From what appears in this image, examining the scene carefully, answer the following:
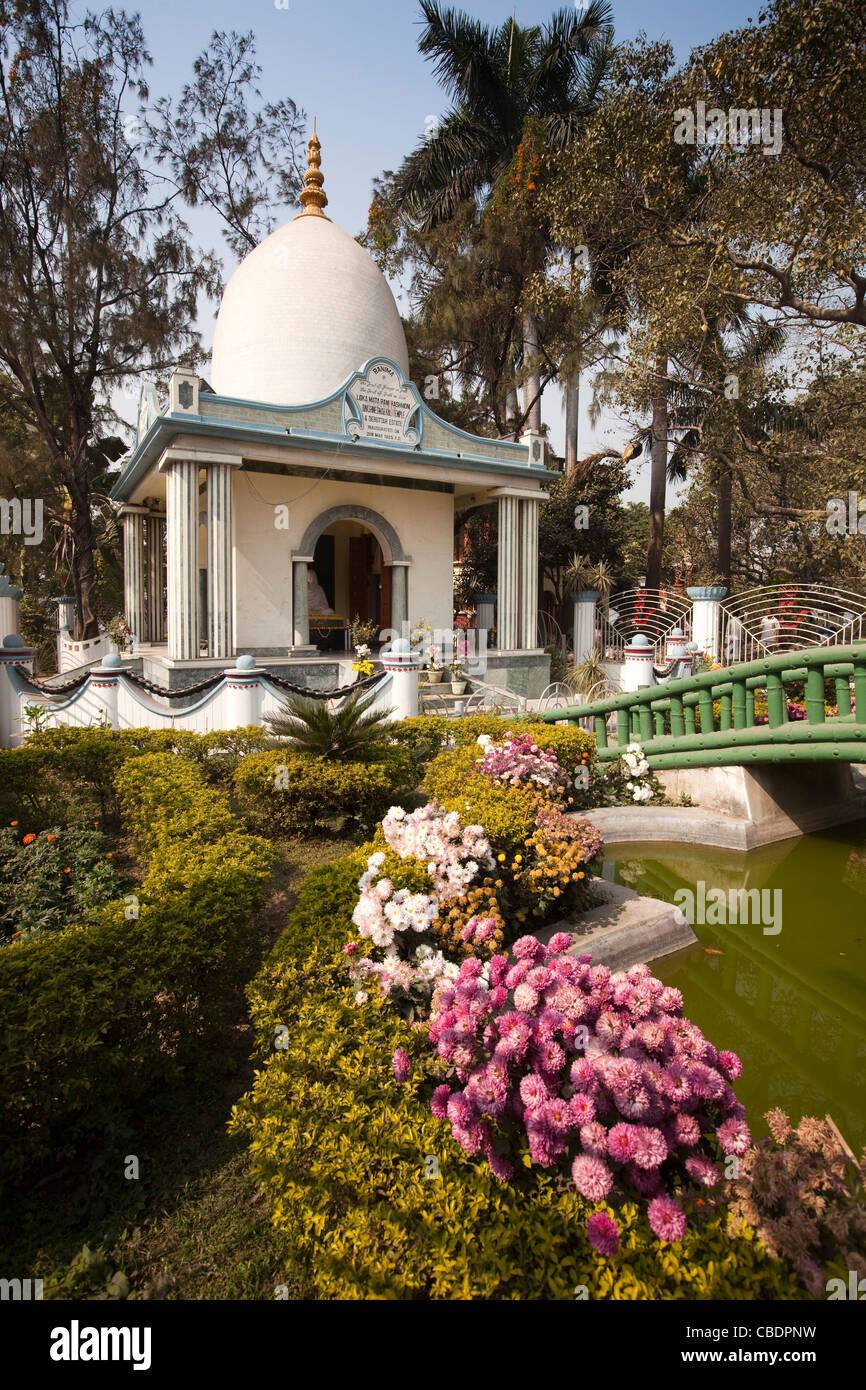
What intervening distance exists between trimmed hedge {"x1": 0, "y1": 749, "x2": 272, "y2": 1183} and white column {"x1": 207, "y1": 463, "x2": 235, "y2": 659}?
7.75 meters

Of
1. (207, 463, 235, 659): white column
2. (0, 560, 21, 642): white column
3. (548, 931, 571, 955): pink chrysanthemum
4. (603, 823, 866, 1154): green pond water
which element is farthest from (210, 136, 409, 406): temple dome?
(548, 931, 571, 955): pink chrysanthemum

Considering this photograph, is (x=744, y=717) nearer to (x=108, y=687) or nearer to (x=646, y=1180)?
(x=646, y=1180)

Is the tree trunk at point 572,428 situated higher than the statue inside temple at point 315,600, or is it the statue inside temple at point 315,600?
the tree trunk at point 572,428

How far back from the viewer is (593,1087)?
2268 mm

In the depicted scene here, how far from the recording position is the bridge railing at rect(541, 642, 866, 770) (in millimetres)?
5969

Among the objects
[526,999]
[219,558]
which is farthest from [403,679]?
[526,999]

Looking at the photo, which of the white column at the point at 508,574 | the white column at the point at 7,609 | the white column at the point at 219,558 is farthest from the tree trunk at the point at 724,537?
the white column at the point at 7,609

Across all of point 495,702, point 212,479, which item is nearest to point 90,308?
point 212,479

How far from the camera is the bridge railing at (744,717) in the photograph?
597 centimetres

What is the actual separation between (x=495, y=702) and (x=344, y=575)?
625cm

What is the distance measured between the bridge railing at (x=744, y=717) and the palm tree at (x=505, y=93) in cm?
1313

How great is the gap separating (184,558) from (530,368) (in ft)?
37.9

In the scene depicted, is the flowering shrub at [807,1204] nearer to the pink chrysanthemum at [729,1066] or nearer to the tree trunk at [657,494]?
the pink chrysanthemum at [729,1066]

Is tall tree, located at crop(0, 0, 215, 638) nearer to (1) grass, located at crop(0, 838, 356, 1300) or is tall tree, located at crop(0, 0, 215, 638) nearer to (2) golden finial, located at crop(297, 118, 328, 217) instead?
(2) golden finial, located at crop(297, 118, 328, 217)
